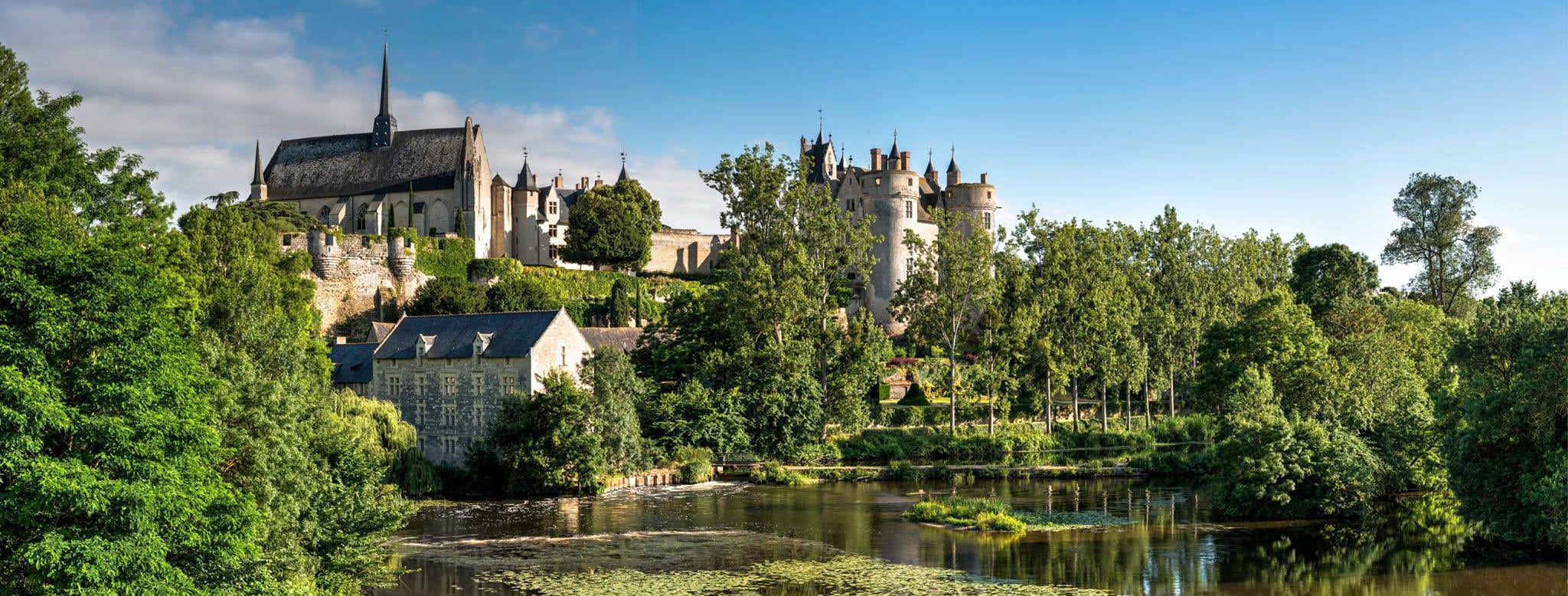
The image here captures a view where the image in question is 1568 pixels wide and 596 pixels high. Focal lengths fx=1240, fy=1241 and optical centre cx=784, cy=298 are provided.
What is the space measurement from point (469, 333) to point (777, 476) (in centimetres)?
1172

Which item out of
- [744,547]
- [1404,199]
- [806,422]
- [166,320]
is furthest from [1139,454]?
[166,320]

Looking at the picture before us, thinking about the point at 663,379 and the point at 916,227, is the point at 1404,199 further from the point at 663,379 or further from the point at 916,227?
the point at 663,379

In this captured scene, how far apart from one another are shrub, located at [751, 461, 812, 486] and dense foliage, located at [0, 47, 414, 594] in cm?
2022

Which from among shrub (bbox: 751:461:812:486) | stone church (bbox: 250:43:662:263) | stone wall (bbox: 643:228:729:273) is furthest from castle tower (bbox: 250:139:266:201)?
shrub (bbox: 751:461:812:486)

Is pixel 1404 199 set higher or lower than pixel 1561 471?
higher

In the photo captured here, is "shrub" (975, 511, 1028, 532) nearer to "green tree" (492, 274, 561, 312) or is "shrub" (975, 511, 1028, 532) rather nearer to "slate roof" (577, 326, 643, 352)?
"slate roof" (577, 326, 643, 352)

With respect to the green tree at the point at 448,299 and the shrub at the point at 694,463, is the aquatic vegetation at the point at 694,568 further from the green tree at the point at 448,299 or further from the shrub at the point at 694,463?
the green tree at the point at 448,299

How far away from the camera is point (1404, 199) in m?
66.2

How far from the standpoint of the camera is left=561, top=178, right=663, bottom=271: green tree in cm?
7681

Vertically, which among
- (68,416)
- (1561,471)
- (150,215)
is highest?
(150,215)

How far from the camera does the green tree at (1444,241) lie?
6494cm

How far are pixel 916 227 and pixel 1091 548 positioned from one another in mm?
53264

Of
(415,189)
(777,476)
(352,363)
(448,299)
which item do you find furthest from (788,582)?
(415,189)

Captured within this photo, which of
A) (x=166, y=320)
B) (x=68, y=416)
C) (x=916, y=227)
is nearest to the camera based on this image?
(x=68, y=416)
